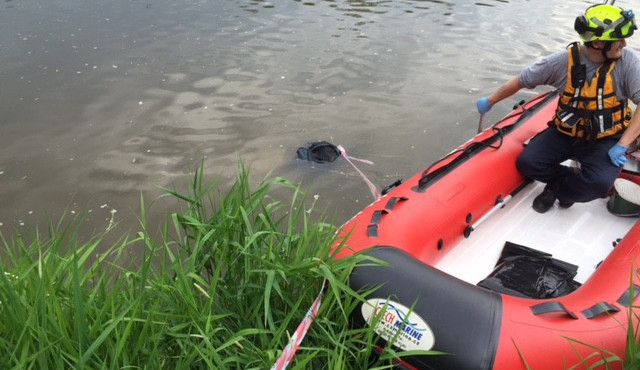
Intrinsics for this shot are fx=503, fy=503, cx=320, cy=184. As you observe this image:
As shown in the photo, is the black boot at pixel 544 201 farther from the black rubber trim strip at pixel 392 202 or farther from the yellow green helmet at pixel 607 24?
the black rubber trim strip at pixel 392 202

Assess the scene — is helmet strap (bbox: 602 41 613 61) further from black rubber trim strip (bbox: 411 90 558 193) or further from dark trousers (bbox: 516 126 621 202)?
black rubber trim strip (bbox: 411 90 558 193)

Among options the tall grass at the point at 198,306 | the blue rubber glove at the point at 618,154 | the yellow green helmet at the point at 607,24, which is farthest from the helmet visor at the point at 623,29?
the tall grass at the point at 198,306

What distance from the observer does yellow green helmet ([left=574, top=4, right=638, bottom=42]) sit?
2.62 meters

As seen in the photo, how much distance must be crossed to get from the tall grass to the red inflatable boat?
16 cm

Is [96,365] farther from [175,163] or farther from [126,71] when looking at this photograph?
[126,71]

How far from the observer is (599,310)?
74.2 inches

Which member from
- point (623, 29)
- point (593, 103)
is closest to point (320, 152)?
point (593, 103)

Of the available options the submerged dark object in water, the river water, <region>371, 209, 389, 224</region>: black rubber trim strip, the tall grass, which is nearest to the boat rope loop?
the tall grass

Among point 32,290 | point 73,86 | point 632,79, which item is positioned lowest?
point 73,86

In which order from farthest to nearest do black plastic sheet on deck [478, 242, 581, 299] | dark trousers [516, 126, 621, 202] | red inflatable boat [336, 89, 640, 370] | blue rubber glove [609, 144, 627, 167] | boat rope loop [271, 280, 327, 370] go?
dark trousers [516, 126, 621, 202], blue rubber glove [609, 144, 627, 167], black plastic sheet on deck [478, 242, 581, 299], red inflatable boat [336, 89, 640, 370], boat rope loop [271, 280, 327, 370]

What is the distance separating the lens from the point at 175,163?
3.95 meters

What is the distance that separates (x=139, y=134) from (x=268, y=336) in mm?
2993

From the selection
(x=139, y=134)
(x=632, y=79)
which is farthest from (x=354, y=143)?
(x=632, y=79)

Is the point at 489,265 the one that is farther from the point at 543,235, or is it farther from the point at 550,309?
the point at 550,309
